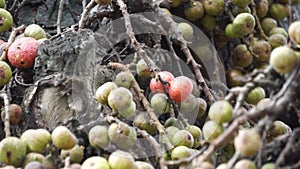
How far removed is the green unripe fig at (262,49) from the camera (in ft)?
6.25

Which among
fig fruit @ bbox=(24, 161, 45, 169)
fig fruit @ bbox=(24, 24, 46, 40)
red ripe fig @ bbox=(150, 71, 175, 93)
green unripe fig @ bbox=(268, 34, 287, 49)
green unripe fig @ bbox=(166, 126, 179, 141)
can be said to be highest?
fig fruit @ bbox=(24, 24, 46, 40)

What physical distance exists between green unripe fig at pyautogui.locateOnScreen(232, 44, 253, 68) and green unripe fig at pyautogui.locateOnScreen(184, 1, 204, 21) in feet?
0.63

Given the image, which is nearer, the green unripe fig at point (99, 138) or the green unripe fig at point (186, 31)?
the green unripe fig at point (99, 138)

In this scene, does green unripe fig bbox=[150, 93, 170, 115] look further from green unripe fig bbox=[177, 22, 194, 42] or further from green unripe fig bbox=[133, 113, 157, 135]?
green unripe fig bbox=[177, 22, 194, 42]

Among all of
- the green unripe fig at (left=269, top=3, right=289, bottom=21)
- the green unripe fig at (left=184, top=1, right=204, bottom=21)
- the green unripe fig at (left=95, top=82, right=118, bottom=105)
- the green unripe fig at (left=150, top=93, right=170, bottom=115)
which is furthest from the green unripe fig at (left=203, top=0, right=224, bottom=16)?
the green unripe fig at (left=95, top=82, right=118, bottom=105)

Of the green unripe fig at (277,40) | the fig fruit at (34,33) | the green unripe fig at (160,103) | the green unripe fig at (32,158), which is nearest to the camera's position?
the green unripe fig at (32,158)

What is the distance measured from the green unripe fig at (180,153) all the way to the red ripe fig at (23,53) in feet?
1.76

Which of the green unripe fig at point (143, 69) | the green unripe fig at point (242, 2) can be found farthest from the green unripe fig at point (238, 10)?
the green unripe fig at point (143, 69)

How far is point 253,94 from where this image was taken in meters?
1.55

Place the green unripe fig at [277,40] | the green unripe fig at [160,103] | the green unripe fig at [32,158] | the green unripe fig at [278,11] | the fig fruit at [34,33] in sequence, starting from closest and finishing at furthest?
the green unripe fig at [32,158] < the green unripe fig at [160,103] < the fig fruit at [34,33] < the green unripe fig at [277,40] < the green unripe fig at [278,11]

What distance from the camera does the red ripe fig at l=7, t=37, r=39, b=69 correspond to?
1516 millimetres

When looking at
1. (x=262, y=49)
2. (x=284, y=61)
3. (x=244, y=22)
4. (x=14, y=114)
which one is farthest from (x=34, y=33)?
(x=284, y=61)

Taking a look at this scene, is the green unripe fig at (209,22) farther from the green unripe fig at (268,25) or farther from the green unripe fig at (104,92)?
the green unripe fig at (104,92)

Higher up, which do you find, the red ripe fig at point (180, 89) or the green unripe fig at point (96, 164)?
the green unripe fig at point (96, 164)
